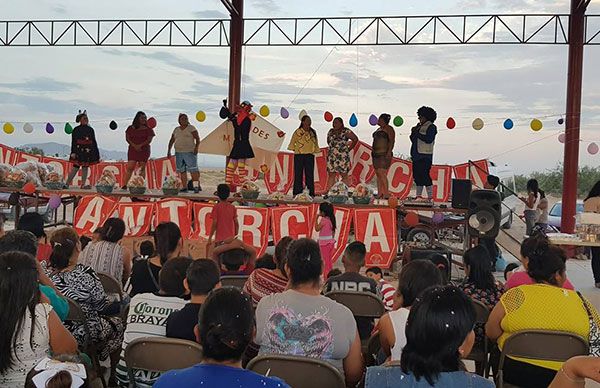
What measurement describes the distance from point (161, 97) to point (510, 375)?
1714cm

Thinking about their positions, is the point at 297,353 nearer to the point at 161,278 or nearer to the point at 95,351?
the point at 161,278

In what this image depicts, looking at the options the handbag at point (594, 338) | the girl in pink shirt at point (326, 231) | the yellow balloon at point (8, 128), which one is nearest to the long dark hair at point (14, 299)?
the handbag at point (594, 338)

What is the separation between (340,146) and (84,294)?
7.63 meters

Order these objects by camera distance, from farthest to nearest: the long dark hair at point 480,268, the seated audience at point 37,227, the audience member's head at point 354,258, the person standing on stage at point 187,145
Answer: the person standing on stage at point 187,145
the seated audience at point 37,227
the audience member's head at point 354,258
the long dark hair at point 480,268

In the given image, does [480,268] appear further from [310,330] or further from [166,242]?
[166,242]

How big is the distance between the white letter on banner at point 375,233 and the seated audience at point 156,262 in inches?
197

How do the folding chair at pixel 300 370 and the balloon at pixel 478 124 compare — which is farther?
the balloon at pixel 478 124

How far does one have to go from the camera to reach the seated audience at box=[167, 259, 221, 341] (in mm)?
2904

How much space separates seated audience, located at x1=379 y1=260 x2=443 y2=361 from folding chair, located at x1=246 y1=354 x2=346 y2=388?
0.47 metres

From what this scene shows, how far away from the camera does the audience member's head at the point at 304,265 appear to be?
2988mm

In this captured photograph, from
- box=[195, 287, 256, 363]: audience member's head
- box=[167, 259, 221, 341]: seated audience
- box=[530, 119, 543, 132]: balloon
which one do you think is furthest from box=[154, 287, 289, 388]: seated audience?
box=[530, 119, 543, 132]: balloon

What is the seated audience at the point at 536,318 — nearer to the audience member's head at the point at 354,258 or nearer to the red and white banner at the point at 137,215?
the audience member's head at the point at 354,258

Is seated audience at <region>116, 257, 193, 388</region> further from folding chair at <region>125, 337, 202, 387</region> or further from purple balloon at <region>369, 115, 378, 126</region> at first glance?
purple balloon at <region>369, 115, 378, 126</region>

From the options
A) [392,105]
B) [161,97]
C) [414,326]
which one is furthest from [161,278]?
[161,97]
